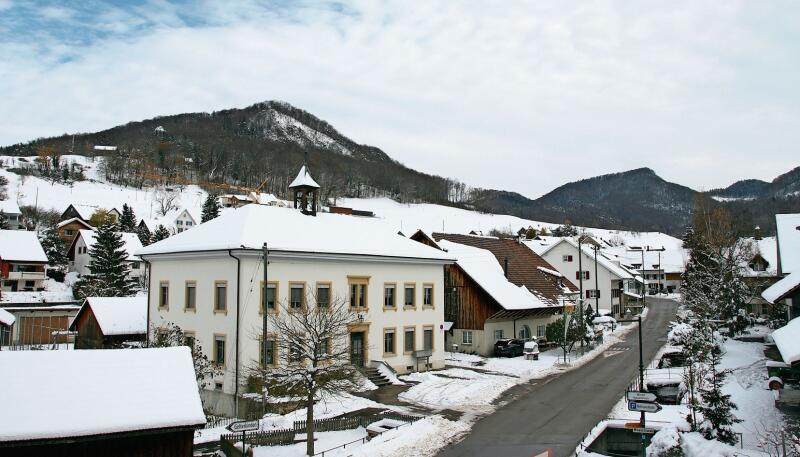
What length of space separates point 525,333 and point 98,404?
1489 inches

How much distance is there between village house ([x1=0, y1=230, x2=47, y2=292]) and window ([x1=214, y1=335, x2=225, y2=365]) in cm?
5375

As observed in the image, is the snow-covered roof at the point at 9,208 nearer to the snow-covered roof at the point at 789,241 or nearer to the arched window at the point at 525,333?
the arched window at the point at 525,333

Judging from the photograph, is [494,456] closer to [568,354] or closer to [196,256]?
[196,256]

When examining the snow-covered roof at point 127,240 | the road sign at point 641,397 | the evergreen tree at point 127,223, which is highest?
the evergreen tree at point 127,223

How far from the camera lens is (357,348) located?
3400 centimetres

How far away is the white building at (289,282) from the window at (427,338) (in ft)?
0.21

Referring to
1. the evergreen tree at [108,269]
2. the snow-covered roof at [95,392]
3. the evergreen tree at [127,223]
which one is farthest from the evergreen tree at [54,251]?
the snow-covered roof at [95,392]

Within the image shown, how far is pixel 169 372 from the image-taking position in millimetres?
14602

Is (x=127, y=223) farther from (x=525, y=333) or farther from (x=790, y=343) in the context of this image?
(x=790, y=343)

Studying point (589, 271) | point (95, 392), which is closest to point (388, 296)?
point (95, 392)

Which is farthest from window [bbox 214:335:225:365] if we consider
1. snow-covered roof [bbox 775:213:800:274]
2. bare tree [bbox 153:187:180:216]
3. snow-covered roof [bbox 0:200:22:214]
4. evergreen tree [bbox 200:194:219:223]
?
bare tree [bbox 153:187:180:216]

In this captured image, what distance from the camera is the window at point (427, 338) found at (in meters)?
37.8

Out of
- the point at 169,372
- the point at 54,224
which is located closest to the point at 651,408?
the point at 169,372

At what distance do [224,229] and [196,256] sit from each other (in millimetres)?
1980
